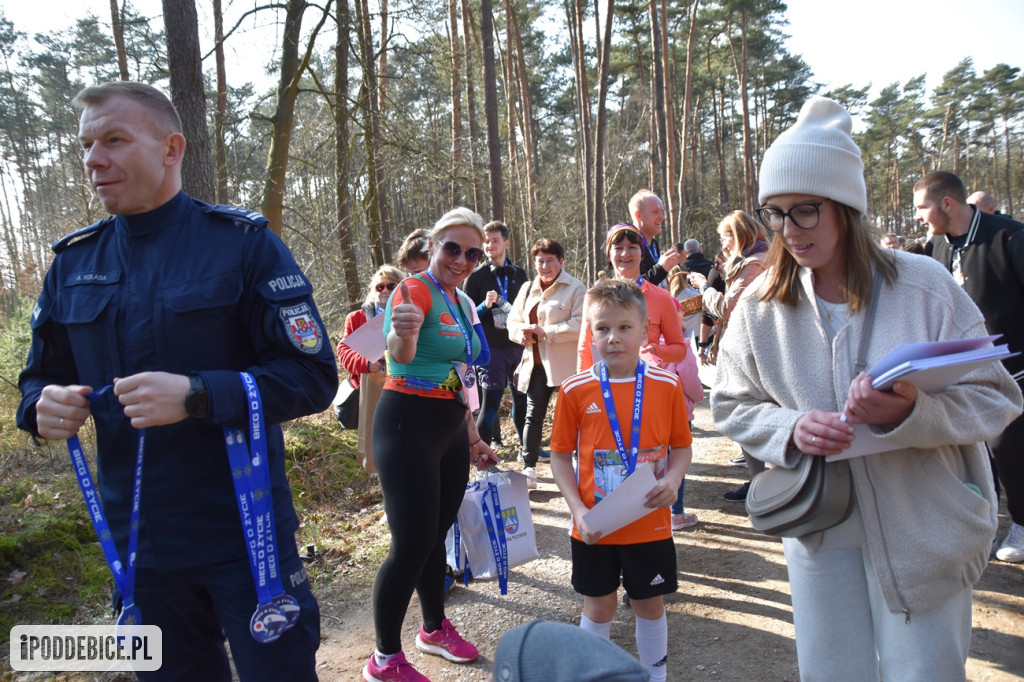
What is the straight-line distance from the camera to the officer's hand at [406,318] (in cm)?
298

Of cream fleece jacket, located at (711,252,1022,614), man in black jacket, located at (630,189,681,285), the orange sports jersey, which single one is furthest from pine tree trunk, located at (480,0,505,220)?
cream fleece jacket, located at (711,252,1022,614)

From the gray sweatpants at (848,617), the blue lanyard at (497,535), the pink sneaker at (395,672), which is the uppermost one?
the gray sweatpants at (848,617)

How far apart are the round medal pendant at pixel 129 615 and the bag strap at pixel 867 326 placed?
210cm

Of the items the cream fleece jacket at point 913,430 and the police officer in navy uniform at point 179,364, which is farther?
the police officer in navy uniform at point 179,364

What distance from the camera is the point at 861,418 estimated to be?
1.77m

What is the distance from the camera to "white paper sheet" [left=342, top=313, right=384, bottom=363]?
375cm

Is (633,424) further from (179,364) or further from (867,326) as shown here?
(179,364)

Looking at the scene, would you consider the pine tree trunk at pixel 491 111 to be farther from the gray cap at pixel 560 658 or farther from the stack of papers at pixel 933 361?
the gray cap at pixel 560 658

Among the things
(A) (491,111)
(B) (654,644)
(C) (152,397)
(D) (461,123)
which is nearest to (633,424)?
(B) (654,644)

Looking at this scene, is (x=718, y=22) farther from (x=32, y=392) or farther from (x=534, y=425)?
(x=32, y=392)

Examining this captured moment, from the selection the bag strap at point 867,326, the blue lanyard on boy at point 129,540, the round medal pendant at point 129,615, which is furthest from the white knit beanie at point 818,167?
the round medal pendant at point 129,615

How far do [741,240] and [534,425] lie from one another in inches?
101

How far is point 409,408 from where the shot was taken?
3.09 meters

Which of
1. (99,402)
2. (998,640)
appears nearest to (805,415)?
(99,402)
